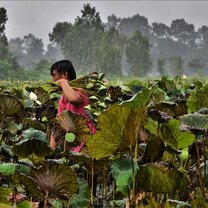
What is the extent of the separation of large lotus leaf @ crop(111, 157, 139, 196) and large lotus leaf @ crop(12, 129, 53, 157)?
239 millimetres

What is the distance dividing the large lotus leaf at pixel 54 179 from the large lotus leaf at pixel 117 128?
0.09 meters

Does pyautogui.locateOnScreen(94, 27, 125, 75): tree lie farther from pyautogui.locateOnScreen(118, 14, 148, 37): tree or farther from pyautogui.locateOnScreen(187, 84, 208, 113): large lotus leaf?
pyautogui.locateOnScreen(187, 84, 208, 113): large lotus leaf

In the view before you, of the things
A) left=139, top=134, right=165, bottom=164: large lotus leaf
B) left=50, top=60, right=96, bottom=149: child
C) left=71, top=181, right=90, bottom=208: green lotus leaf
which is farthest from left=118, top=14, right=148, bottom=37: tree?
left=139, top=134, right=165, bottom=164: large lotus leaf

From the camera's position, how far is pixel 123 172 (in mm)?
1181

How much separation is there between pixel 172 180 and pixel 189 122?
0.15 metres

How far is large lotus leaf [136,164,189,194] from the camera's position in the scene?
1138 mm

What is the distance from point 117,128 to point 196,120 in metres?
0.22

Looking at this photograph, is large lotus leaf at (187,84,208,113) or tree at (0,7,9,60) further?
tree at (0,7,9,60)

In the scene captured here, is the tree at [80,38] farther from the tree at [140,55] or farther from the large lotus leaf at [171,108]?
the large lotus leaf at [171,108]

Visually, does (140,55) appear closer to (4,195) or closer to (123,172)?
(4,195)

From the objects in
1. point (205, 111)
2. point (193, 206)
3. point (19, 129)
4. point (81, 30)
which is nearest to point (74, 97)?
point (19, 129)

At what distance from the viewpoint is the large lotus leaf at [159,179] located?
1.14 metres

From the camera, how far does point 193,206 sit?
3.55 feet

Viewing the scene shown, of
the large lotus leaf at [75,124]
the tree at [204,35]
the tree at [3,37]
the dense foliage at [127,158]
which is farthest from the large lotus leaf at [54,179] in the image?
the tree at [204,35]
